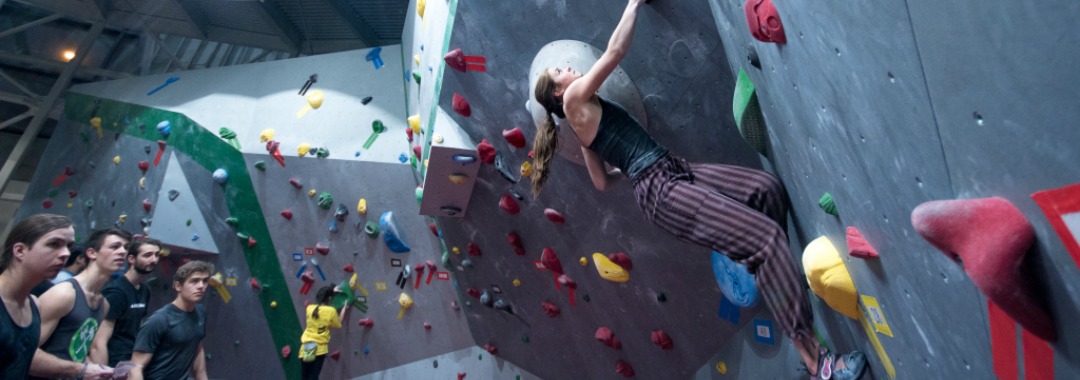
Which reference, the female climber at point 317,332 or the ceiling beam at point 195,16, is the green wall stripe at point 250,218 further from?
the ceiling beam at point 195,16

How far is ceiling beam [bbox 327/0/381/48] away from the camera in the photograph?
229 inches

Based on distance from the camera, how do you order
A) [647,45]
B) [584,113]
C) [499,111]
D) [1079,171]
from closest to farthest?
1. [1079,171]
2. [584,113]
3. [647,45]
4. [499,111]

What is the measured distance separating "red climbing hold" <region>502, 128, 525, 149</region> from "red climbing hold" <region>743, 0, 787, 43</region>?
1432 millimetres

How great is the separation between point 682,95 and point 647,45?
21 centimetres

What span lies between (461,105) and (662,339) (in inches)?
52.4

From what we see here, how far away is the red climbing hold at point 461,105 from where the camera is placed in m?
2.94

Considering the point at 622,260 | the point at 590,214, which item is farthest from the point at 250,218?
the point at 622,260

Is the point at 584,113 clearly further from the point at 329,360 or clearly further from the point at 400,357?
the point at 329,360

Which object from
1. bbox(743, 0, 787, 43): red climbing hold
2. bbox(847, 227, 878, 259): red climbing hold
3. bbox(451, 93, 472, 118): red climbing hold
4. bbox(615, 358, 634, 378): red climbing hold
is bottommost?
bbox(615, 358, 634, 378): red climbing hold

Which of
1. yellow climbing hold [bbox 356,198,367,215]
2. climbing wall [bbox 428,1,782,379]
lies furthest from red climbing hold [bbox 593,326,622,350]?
yellow climbing hold [bbox 356,198,367,215]

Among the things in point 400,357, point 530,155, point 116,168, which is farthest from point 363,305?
point 116,168

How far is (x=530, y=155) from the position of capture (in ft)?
9.66

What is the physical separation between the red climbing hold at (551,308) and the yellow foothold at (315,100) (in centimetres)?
251

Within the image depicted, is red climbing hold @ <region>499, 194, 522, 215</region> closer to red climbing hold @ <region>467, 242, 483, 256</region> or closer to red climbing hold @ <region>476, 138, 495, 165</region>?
red climbing hold @ <region>476, 138, 495, 165</region>
